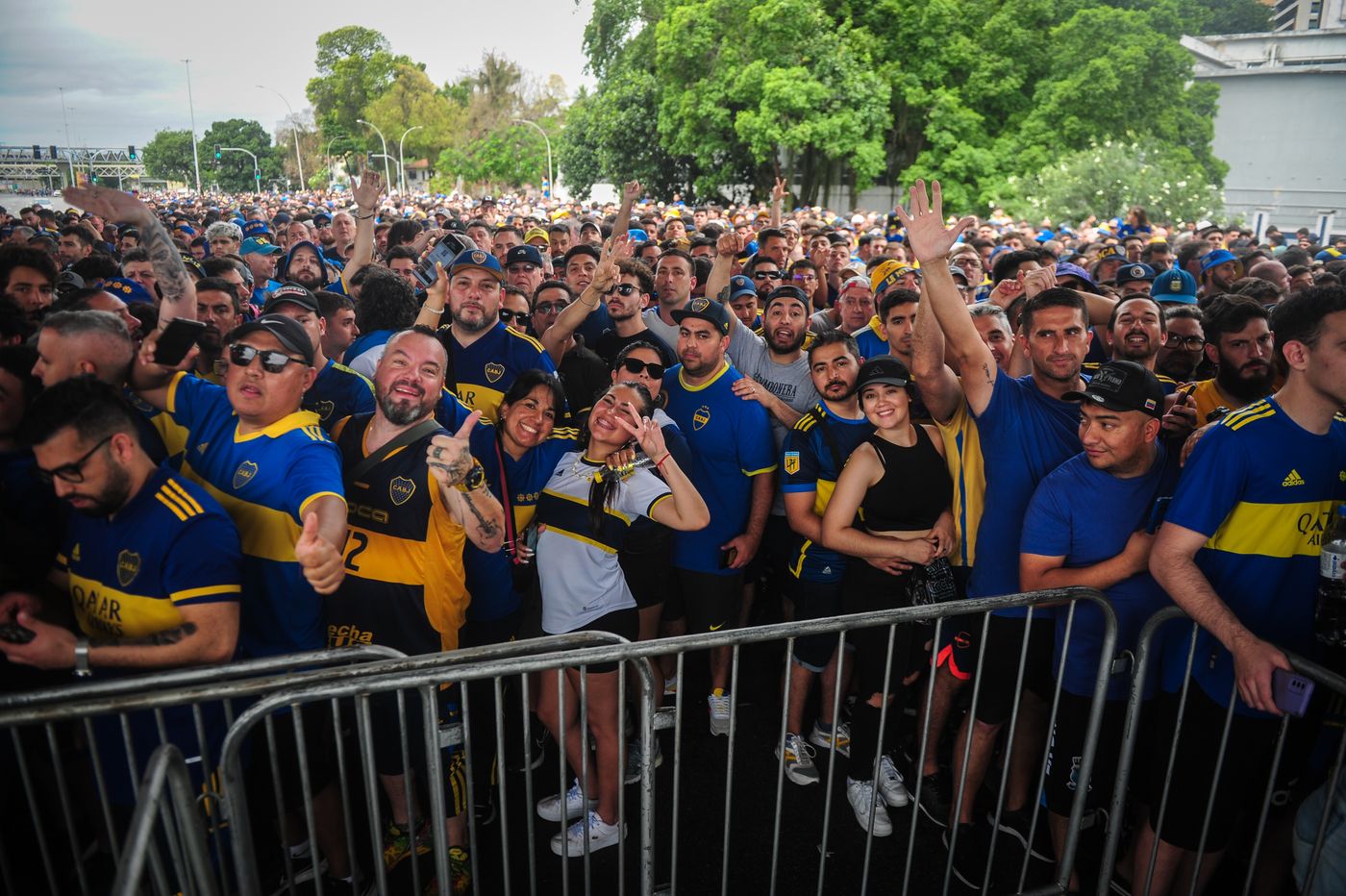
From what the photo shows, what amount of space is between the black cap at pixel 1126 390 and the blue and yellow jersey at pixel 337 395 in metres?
3.33

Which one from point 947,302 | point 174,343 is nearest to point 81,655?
point 174,343

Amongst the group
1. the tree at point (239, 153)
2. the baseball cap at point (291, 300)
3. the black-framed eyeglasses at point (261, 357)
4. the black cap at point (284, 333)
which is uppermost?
the tree at point (239, 153)

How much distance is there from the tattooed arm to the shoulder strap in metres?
1.65

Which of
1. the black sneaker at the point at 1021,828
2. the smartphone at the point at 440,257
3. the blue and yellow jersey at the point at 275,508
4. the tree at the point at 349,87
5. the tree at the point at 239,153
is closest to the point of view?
the blue and yellow jersey at the point at 275,508

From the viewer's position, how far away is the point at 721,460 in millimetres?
4801

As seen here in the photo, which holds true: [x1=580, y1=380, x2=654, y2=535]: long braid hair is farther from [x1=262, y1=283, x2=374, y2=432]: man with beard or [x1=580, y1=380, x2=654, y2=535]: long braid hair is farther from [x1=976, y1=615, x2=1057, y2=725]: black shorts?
[x1=976, y1=615, x2=1057, y2=725]: black shorts

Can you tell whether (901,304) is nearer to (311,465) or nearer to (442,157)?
(311,465)

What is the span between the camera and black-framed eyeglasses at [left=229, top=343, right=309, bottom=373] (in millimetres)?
3322

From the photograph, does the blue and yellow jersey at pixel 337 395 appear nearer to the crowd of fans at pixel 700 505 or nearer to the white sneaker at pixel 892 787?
the crowd of fans at pixel 700 505

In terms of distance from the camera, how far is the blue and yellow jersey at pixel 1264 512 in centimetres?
299

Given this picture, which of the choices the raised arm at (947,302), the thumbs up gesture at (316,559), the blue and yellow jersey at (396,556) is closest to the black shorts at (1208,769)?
the raised arm at (947,302)

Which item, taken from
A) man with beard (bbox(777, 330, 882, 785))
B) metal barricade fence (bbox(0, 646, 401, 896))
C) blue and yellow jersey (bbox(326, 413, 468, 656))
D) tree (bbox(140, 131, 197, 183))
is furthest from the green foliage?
tree (bbox(140, 131, 197, 183))

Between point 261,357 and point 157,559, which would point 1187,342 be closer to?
point 261,357

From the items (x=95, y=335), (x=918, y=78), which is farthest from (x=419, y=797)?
(x=918, y=78)
